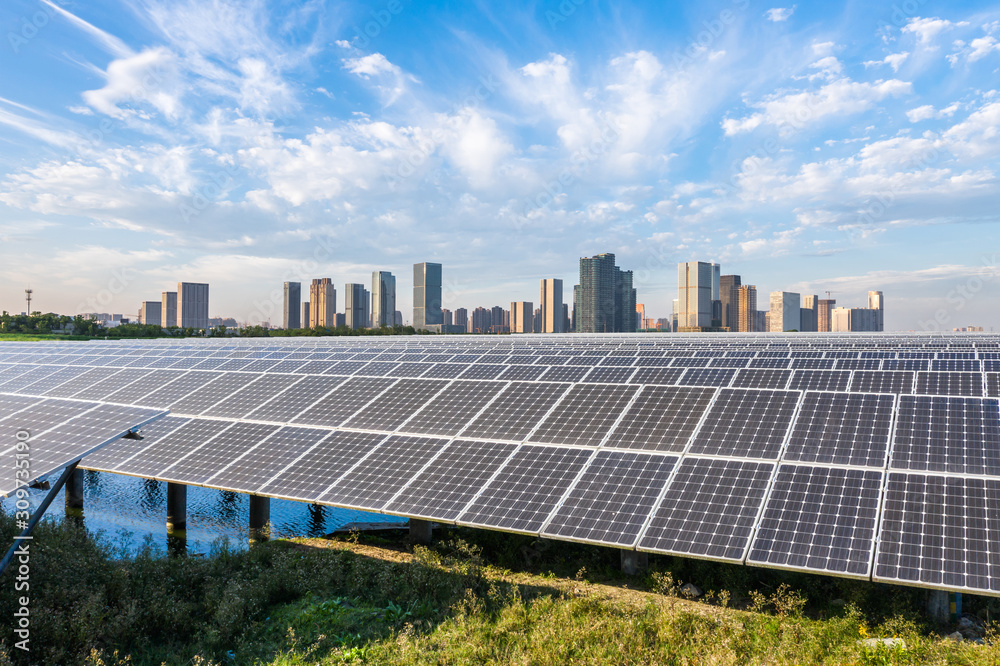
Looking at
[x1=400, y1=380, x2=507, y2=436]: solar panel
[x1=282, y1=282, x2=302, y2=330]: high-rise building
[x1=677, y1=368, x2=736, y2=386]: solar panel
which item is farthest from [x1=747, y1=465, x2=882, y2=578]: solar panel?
[x1=282, y1=282, x2=302, y2=330]: high-rise building

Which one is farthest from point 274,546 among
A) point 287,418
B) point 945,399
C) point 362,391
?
point 945,399

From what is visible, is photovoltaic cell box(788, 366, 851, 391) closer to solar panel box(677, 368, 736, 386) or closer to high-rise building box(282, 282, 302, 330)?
solar panel box(677, 368, 736, 386)

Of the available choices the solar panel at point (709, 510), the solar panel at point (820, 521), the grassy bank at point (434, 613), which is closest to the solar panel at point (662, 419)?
the solar panel at point (709, 510)

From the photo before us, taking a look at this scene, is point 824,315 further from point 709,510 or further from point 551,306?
point 709,510

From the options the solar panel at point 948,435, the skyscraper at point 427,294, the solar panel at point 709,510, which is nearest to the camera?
the solar panel at point 709,510

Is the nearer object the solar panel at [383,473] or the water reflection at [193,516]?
the solar panel at [383,473]

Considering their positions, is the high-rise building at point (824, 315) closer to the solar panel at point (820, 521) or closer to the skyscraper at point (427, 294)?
the skyscraper at point (427, 294)
